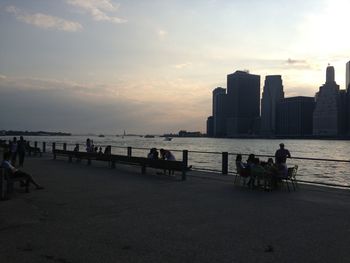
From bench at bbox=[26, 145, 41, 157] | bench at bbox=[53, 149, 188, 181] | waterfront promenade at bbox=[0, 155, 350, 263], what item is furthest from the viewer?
bench at bbox=[26, 145, 41, 157]

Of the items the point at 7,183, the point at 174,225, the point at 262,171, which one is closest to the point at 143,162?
the point at 262,171

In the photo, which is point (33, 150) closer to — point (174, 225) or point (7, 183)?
point (7, 183)

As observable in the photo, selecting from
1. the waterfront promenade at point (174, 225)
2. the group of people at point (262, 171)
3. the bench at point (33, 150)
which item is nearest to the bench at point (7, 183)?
the waterfront promenade at point (174, 225)

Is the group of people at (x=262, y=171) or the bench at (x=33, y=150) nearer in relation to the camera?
the group of people at (x=262, y=171)

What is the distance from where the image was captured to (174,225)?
7426 mm

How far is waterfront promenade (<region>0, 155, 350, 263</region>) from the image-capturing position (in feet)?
18.6

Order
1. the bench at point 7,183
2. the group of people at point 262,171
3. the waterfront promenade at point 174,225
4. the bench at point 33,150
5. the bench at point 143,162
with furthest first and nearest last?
the bench at point 33,150 < the bench at point 143,162 < the group of people at point 262,171 < the bench at point 7,183 < the waterfront promenade at point 174,225

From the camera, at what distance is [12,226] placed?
23.8 ft

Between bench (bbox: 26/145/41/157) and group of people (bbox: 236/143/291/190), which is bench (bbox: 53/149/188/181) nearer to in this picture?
group of people (bbox: 236/143/291/190)

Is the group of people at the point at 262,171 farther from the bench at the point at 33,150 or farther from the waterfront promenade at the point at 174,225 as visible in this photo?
the bench at the point at 33,150

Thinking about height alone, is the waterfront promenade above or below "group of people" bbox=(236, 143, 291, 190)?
below

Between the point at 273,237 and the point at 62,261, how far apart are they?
132 inches

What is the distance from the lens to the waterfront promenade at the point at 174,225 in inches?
223

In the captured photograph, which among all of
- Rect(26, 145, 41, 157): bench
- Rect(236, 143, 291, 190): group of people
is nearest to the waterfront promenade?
Rect(236, 143, 291, 190): group of people
